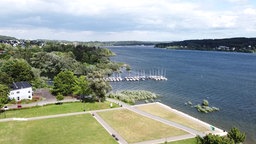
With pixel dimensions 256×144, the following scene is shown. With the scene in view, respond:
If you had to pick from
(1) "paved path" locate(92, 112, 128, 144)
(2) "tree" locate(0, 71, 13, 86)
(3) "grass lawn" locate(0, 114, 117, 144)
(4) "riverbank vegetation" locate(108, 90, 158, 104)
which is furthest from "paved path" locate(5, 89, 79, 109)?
(1) "paved path" locate(92, 112, 128, 144)

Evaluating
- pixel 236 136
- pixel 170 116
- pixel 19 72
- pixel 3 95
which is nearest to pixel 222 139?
pixel 236 136

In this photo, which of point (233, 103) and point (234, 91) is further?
point (234, 91)

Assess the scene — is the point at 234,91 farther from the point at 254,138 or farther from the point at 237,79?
the point at 254,138

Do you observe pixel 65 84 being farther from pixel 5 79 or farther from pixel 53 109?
pixel 5 79

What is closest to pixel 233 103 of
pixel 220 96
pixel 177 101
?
pixel 220 96

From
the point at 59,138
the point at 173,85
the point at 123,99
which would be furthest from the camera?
the point at 173,85

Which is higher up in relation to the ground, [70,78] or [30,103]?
[70,78]
